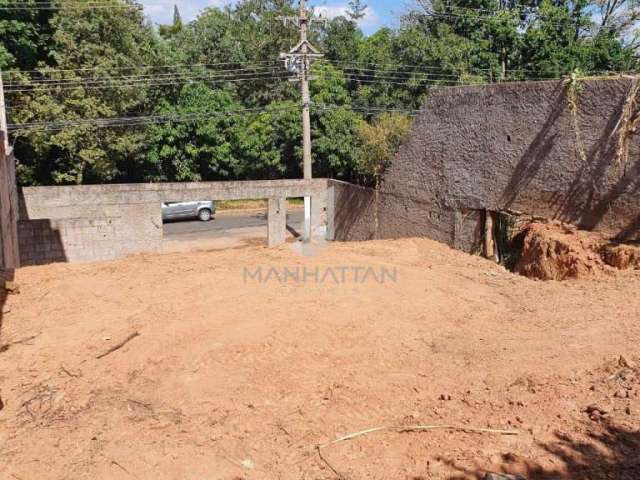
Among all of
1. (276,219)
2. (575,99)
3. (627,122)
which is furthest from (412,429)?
(276,219)

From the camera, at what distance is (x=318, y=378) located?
5.39m

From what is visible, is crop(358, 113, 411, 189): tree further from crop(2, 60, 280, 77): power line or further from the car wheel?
crop(2, 60, 280, 77): power line

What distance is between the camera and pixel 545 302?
24.4 feet

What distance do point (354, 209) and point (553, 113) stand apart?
24.2 feet

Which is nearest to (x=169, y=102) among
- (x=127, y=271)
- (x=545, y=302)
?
(x=127, y=271)

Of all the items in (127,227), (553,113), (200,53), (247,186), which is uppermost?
(200,53)

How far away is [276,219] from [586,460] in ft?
42.8

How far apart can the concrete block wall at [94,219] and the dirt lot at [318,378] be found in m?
5.14

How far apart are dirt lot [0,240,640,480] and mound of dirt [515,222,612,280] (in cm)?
40

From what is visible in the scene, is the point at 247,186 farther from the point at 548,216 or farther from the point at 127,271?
the point at 548,216

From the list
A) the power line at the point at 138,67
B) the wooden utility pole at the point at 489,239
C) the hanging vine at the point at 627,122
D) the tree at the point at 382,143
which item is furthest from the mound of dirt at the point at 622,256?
the power line at the point at 138,67

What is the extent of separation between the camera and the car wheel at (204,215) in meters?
23.7

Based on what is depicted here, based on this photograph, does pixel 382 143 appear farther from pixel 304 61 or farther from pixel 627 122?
pixel 627 122

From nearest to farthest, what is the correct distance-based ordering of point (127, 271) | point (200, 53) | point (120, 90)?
point (127, 271) < point (120, 90) < point (200, 53)
